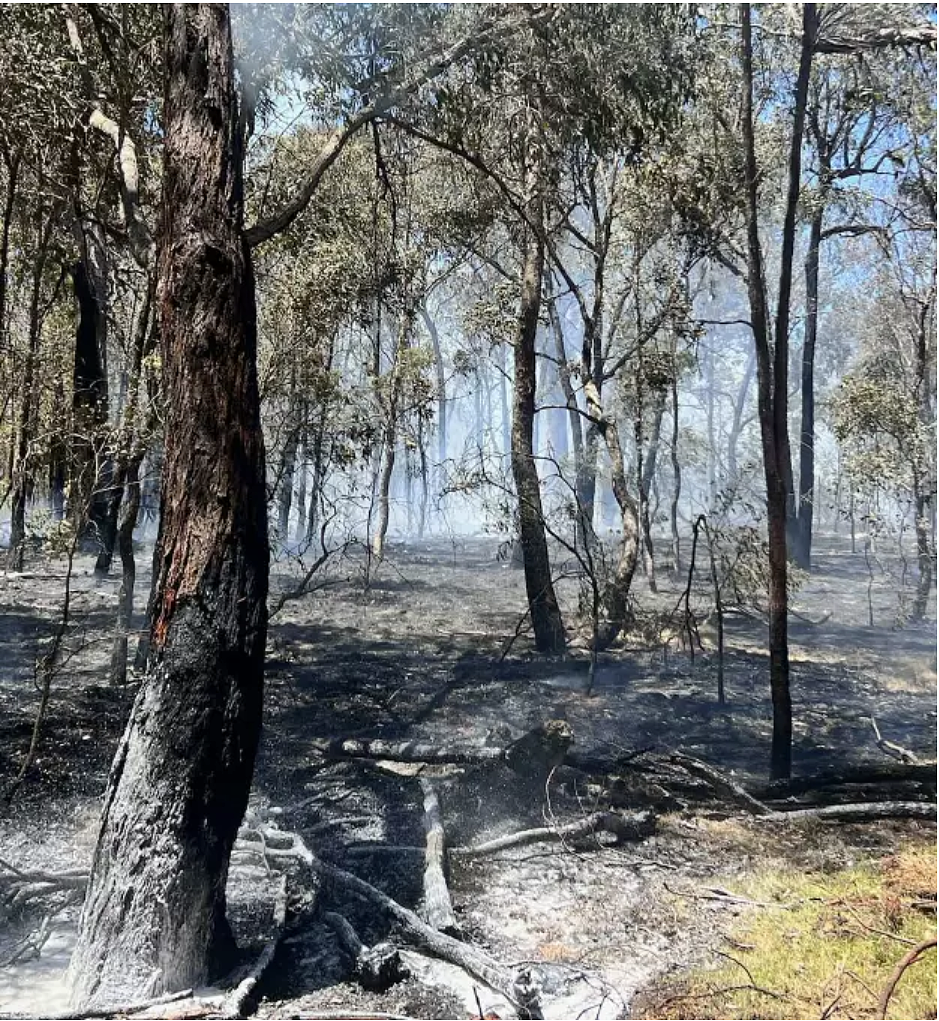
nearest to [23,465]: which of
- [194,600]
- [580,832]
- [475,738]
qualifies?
[194,600]

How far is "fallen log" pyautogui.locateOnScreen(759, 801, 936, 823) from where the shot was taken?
308 cm

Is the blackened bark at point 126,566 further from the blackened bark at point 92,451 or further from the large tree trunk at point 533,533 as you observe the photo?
the large tree trunk at point 533,533

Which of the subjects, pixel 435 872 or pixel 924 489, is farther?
pixel 924 489

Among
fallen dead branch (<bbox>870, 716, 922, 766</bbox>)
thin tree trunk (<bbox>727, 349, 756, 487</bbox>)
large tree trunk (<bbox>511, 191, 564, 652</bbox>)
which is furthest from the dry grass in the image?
thin tree trunk (<bbox>727, 349, 756, 487</bbox>)

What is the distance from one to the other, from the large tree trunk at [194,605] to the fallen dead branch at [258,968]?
9 centimetres

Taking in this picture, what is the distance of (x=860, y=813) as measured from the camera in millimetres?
3107

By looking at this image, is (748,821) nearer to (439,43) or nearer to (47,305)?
(439,43)

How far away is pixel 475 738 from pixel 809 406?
2731 millimetres

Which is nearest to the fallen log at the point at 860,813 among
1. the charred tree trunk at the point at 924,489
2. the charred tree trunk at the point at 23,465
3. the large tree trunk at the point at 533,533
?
the charred tree trunk at the point at 924,489

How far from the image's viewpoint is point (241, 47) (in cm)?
314

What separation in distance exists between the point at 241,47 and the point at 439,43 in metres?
0.93

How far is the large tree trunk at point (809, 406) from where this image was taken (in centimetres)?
413

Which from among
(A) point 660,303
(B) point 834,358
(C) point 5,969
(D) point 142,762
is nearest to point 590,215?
(A) point 660,303

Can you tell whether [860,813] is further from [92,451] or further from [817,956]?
[92,451]
